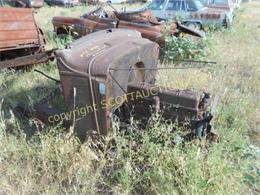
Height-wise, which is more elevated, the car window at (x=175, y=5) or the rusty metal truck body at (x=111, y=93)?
the car window at (x=175, y=5)

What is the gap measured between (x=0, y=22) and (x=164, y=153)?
416 centimetres

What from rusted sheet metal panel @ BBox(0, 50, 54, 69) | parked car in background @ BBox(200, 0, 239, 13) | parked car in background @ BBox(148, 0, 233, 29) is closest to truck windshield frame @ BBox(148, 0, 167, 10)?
parked car in background @ BBox(148, 0, 233, 29)

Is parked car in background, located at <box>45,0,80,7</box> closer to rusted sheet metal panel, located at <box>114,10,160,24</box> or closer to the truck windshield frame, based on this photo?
the truck windshield frame

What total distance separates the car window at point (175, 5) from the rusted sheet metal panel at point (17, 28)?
701cm

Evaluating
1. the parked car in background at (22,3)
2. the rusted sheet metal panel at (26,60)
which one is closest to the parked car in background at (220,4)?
the parked car in background at (22,3)

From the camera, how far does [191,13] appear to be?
1180 centimetres

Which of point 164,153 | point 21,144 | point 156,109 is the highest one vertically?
point 156,109

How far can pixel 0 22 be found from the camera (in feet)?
18.8

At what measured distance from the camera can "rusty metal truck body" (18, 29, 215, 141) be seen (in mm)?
3312

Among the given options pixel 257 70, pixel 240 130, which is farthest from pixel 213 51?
pixel 240 130

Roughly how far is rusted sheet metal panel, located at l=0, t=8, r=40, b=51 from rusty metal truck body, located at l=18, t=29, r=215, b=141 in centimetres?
274

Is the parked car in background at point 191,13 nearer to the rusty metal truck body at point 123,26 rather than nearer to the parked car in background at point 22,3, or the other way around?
the rusty metal truck body at point 123,26

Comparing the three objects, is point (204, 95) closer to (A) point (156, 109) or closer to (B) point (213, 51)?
(A) point (156, 109)

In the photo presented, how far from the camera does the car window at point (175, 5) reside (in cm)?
1205
